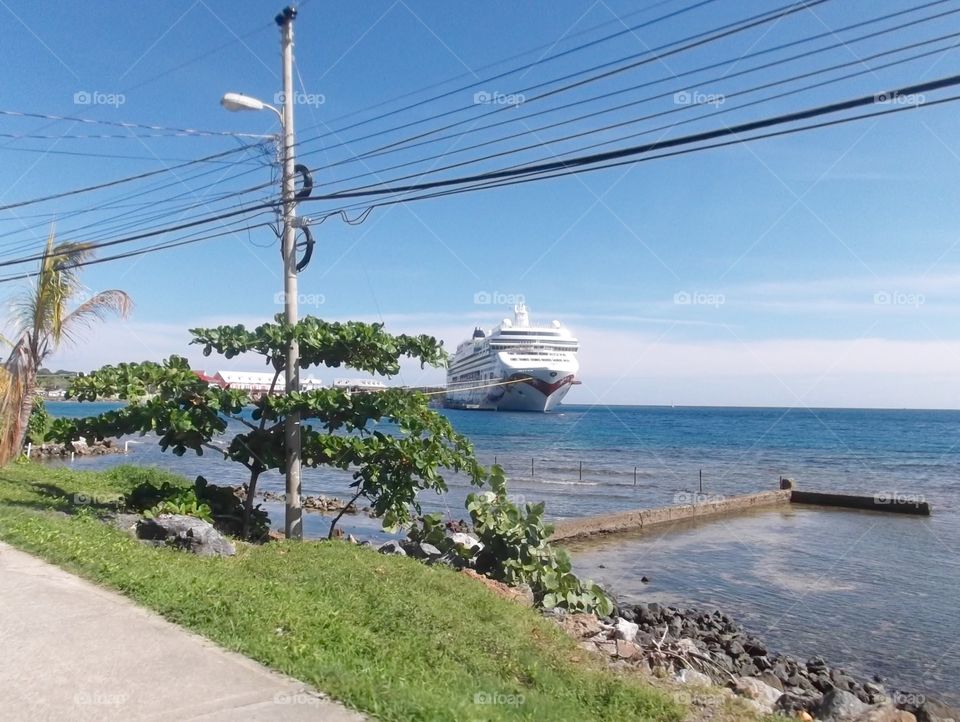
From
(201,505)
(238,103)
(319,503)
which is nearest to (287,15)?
(238,103)

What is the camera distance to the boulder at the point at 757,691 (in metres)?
8.81

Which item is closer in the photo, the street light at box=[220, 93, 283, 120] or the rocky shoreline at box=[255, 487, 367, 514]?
the street light at box=[220, 93, 283, 120]

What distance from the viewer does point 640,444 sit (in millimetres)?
68938

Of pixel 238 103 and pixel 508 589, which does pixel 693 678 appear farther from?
pixel 238 103

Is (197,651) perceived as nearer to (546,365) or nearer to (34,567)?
(34,567)

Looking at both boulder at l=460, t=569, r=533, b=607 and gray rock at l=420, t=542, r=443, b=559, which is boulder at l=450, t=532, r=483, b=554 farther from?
boulder at l=460, t=569, r=533, b=607

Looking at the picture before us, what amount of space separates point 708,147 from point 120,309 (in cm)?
1407

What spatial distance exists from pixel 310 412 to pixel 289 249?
2.52m

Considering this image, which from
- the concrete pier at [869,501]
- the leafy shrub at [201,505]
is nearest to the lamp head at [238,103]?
the leafy shrub at [201,505]

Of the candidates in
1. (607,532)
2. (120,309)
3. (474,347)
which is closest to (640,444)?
(474,347)
